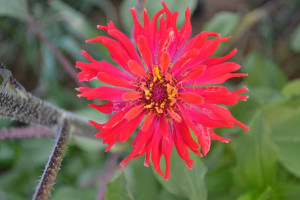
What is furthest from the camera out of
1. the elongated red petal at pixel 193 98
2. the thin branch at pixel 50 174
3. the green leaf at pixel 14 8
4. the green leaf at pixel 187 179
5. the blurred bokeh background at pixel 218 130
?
the green leaf at pixel 14 8

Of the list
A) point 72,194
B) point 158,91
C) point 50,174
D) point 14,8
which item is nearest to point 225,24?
point 158,91

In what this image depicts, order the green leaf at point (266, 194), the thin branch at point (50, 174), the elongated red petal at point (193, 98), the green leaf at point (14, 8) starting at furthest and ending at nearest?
the green leaf at point (14, 8)
the green leaf at point (266, 194)
the thin branch at point (50, 174)
the elongated red petal at point (193, 98)

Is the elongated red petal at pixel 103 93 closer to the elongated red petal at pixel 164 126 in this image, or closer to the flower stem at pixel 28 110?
the elongated red petal at pixel 164 126

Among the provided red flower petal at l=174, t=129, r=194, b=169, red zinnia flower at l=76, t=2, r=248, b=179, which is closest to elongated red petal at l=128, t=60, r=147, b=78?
red zinnia flower at l=76, t=2, r=248, b=179

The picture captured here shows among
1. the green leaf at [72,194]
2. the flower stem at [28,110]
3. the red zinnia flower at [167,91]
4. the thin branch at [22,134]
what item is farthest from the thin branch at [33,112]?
the green leaf at [72,194]

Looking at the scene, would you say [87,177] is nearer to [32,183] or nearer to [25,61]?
[32,183]

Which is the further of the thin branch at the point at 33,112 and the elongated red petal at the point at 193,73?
the thin branch at the point at 33,112
